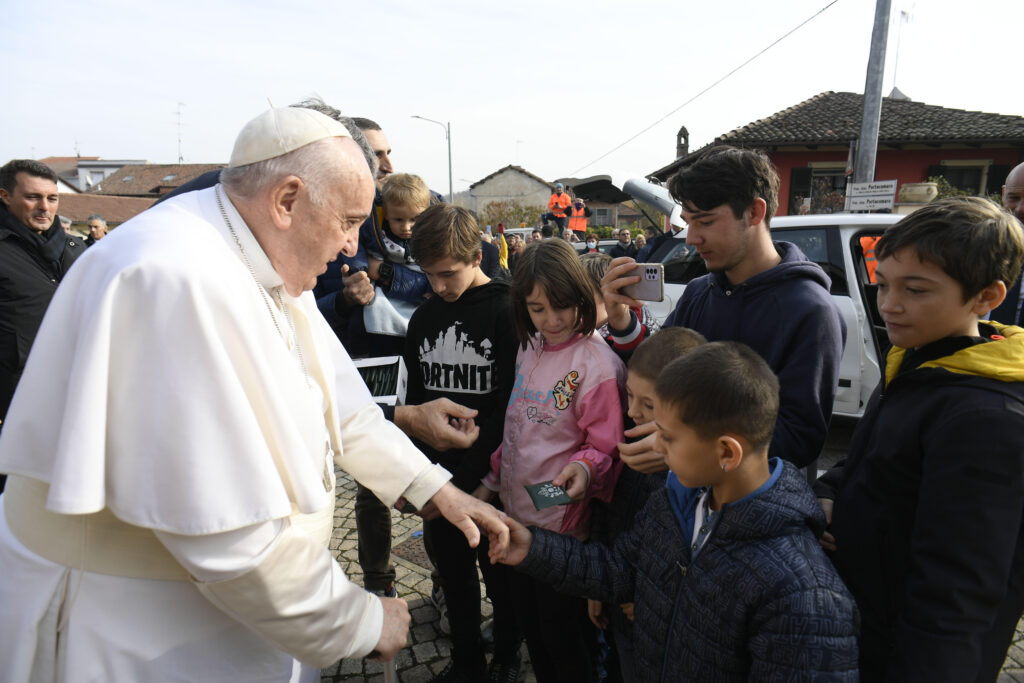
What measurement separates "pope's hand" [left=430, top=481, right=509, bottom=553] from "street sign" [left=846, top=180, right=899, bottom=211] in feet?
28.2

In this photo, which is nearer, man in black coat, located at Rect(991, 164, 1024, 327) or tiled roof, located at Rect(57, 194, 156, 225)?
man in black coat, located at Rect(991, 164, 1024, 327)

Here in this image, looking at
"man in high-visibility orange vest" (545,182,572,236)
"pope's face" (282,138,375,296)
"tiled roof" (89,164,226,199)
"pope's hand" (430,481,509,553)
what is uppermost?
"tiled roof" (89,164,226,199)

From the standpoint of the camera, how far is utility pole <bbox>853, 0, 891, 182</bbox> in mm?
8211

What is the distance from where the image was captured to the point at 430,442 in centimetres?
232

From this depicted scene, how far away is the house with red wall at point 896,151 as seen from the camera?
66.1 feet

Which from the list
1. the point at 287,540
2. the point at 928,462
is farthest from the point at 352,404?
the point at 928,462

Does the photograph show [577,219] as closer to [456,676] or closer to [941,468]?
[456,676]

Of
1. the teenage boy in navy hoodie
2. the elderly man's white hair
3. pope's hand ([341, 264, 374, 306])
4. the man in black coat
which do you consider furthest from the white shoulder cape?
the man in black coat

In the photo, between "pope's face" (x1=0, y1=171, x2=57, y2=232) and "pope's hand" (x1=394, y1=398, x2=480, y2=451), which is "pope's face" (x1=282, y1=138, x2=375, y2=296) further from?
"pope's face" (x1=0, y1=171, x2=57, y2=232)

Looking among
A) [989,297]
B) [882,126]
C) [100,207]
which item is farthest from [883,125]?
[100,207]

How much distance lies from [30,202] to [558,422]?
4515 mm

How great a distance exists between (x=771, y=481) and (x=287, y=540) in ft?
3.72

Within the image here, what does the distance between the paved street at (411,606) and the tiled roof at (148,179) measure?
59.7 metres

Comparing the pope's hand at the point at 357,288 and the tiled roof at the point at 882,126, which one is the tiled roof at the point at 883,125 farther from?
the pope's hand at the point at 357,288
